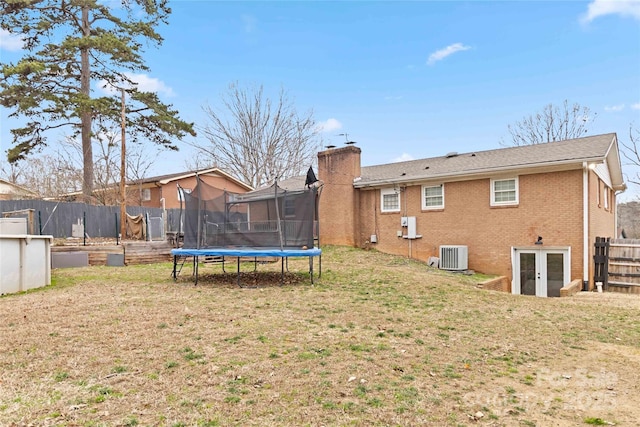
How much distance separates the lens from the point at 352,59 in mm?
20484

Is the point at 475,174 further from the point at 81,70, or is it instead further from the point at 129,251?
the point at 81,70

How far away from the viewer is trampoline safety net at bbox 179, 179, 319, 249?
8.70 m

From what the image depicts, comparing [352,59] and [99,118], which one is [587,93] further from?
[99,118]

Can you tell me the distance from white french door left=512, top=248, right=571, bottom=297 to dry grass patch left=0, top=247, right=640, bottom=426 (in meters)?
4.38

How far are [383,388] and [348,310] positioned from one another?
9.93ft

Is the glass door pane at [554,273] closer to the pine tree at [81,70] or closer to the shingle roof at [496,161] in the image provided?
the shingle roof at [496,161]

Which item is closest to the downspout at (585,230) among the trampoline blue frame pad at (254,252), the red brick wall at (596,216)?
the red brick wall at (596,216)

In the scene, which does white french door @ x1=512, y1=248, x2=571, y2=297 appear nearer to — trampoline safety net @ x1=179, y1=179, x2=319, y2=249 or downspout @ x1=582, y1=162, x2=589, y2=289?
downspout @ x1=582, y1=162, x2=589, y2=289

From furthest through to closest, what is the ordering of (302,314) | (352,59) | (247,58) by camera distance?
(247,58), (352,59), (302,314)

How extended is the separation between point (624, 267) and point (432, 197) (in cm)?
618

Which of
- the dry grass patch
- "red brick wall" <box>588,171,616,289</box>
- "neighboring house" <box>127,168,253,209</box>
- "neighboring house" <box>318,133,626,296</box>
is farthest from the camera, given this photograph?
"neighboring house" <box>127,168,253,209</box>

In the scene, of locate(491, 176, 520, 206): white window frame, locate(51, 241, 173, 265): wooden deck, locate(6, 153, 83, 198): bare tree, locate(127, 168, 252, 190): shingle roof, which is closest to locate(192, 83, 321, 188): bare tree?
locate(127, 168, 252, 190): shingle roof

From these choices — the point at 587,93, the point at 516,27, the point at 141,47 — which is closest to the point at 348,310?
the point at 516,27

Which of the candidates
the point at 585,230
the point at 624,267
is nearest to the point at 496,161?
the point at 585,230
